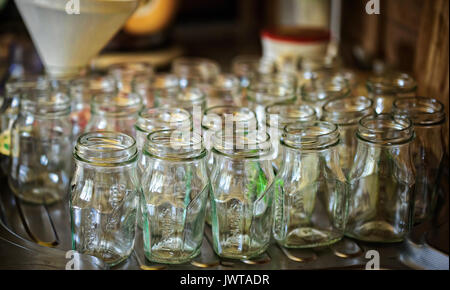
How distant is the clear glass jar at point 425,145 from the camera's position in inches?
36.3

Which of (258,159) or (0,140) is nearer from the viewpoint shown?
(258,159)

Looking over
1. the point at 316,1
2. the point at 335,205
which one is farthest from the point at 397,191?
the point at 316,1

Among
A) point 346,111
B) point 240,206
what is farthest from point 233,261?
point 346,111

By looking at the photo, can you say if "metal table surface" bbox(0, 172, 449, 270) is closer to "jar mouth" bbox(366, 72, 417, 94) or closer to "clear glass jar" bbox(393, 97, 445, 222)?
"clear glass jar" bbox(393, 97, 445, 222)

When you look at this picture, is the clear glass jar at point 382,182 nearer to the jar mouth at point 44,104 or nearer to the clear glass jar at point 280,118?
the clear glass jar at point 280,118

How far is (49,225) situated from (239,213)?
0.98 ft

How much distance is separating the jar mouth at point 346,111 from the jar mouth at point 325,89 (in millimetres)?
48

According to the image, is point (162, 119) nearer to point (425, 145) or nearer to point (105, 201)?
point (105, 201)

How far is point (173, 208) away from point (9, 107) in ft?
1.47

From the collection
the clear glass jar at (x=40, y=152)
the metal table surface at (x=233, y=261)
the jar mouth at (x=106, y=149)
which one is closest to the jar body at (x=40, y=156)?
the clear glass jar at (x=40, y=152)

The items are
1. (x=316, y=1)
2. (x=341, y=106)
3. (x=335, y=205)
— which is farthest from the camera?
(x=316, y=1)
